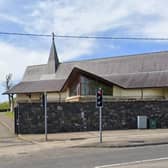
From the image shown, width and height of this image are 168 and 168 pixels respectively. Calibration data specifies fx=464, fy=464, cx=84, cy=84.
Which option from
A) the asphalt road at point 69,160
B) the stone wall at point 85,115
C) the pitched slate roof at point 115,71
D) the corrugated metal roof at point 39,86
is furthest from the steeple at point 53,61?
the asphalt road at point 69,160

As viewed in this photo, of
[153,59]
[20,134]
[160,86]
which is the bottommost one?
[20,134]

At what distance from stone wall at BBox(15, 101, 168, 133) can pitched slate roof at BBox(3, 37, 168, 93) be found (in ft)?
51.7

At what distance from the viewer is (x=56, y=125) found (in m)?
32.5

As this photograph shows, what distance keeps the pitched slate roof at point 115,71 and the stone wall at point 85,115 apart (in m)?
15.8

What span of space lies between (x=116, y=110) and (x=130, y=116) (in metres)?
1.17

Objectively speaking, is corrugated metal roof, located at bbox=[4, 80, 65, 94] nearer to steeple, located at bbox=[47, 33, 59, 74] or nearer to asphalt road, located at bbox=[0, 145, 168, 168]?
steeple, located at bbox=[47, 33, 59, 74]

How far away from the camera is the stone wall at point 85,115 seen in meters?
31.9

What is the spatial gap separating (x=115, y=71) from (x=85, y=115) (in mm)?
26547

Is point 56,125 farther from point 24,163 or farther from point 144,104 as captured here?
point 24,163

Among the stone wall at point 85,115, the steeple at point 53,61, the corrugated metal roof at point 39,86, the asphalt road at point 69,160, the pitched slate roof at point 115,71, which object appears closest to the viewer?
the asphalt road at point 69,160

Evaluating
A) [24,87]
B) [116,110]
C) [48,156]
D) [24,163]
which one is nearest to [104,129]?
[116,110]

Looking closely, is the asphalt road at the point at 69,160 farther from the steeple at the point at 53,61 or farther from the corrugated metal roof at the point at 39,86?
the steeple at the point at 53,61

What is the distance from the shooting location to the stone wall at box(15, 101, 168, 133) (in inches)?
1255

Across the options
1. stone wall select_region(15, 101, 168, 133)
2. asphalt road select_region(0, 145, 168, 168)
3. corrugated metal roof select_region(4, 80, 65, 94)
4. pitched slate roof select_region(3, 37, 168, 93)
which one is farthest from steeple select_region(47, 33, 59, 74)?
asphalt road select_region(0, 145, 168, 168)
